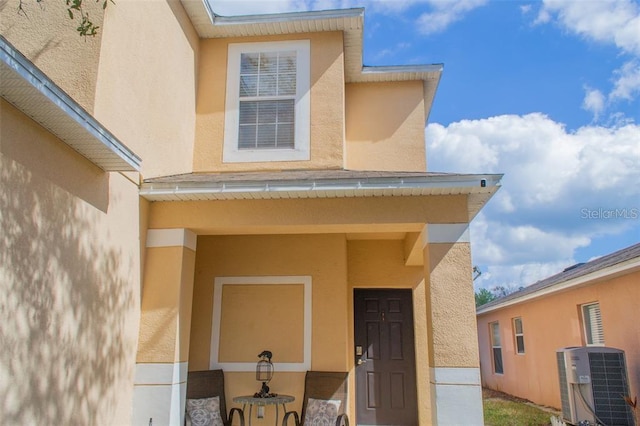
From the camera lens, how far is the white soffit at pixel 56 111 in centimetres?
323

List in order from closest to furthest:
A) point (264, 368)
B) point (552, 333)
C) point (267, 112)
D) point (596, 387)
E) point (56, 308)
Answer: point (56, 308) < point (264, 368) < point (596, 387) < point (267, 112) < point (552, 333)

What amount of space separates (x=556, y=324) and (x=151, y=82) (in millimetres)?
10306

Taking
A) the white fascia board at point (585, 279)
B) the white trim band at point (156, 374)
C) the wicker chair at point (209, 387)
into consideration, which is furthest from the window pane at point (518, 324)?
the white trim band at point (156, 374)

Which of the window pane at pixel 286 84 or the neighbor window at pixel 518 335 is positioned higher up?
the window pane at pixel 286 84

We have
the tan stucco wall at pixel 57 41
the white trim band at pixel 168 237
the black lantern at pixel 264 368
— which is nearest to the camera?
the tan stucco wall at pixel 57 41

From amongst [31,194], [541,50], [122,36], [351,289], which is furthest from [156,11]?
[541,50]

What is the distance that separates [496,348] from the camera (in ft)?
52.7

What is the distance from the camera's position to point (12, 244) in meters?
3.59

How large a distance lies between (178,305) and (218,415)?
6.48 feet

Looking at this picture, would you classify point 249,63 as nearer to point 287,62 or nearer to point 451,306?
point 287,62

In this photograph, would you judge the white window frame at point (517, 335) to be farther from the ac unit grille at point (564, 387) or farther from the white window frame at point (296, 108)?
the white window frame at point (296, 108)

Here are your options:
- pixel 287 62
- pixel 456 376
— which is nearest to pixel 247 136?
pixel 287 62

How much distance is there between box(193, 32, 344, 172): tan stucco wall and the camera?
7613mm

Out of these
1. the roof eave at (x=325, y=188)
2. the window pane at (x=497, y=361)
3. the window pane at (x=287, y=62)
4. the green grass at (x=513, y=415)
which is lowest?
the green grass at (x=513, y=415)
